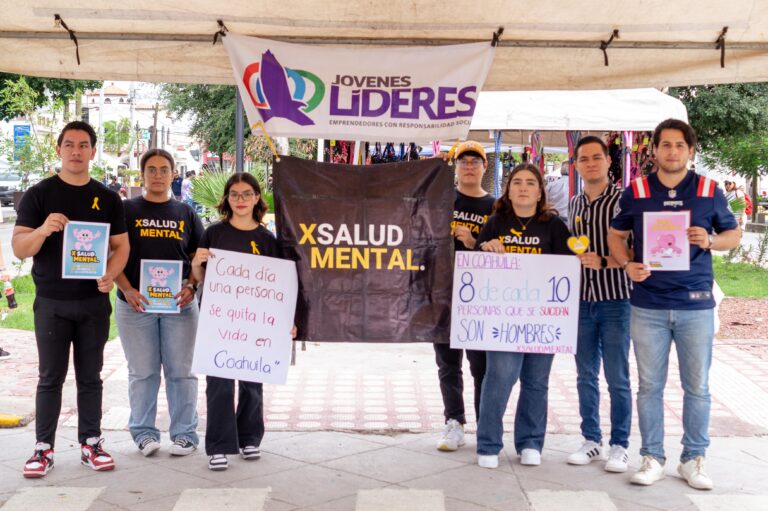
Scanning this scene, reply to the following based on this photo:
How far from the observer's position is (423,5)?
513cm

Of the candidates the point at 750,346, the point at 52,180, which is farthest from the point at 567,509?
the point at 750,346

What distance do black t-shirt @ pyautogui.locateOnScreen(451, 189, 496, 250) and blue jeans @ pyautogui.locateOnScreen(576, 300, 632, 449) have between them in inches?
34.7

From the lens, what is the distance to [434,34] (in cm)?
561

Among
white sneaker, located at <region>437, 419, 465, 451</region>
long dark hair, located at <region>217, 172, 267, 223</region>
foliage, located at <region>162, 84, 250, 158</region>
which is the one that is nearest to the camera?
long dark hair, located at <region>217, 172, 267, 223</region>

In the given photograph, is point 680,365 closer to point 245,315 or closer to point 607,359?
point 607,359

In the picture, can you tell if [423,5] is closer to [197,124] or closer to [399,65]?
[399,65]

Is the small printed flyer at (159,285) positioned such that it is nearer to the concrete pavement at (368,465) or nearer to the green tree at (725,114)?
the concrete pavement at (368,465)

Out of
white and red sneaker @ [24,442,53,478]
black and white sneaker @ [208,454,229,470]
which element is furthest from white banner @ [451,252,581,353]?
white and red sneaker @ [24,442,53,478]

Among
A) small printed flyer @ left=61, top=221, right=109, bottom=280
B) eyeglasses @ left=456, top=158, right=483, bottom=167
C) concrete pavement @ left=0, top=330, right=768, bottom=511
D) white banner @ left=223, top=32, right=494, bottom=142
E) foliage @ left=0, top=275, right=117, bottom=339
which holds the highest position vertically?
A: white banner @ left=223, top=32, right=494, bottom=142

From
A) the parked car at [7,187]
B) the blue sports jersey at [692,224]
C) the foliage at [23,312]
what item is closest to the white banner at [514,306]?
the blue sports jersey at [692,224]

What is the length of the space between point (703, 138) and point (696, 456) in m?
20.7

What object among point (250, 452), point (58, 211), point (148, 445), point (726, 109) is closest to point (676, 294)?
point (250, 452)

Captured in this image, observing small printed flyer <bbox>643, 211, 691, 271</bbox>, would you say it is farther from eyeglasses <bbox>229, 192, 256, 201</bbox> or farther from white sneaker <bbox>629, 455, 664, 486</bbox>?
eyeglasses <bbox>229, 192, 256, 201</bbox>

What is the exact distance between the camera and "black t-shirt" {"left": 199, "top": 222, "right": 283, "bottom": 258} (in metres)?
5.61
